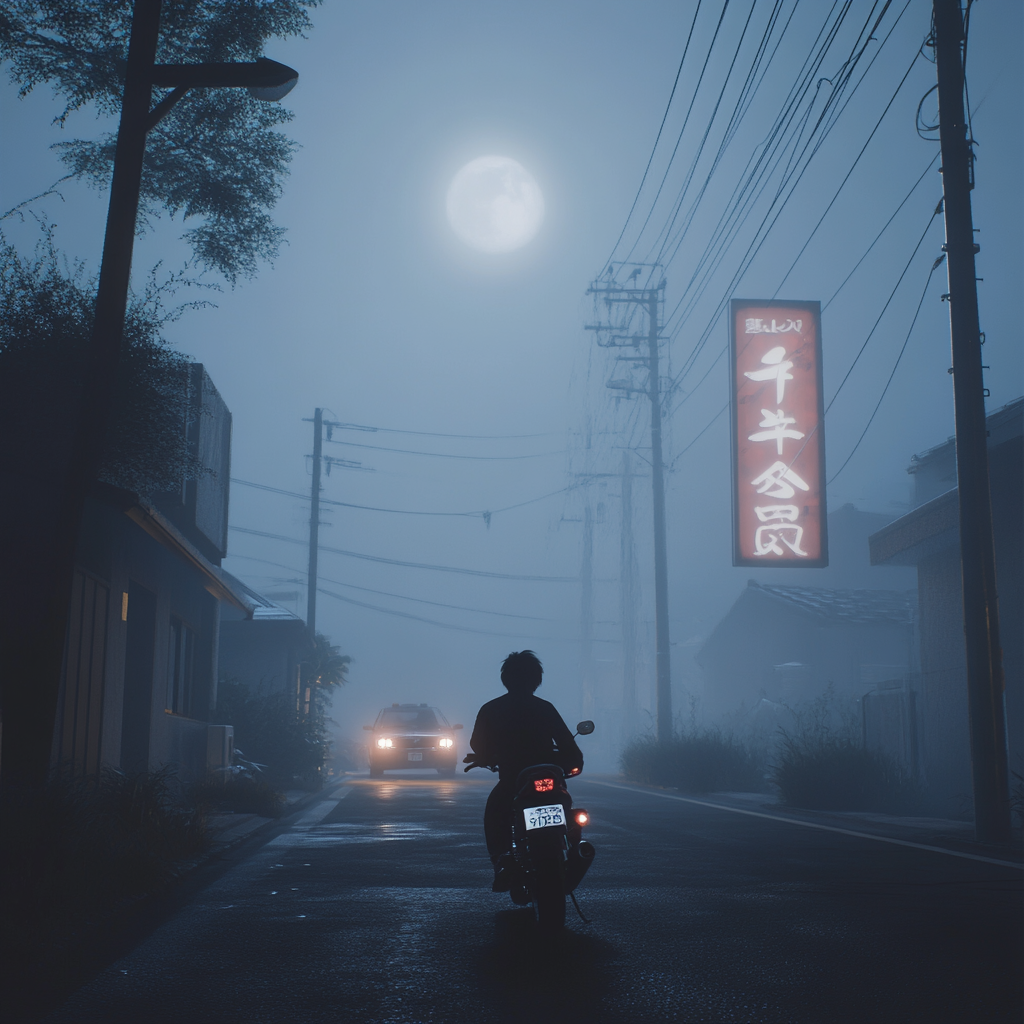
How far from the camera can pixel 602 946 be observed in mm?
6035

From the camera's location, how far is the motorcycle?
20.3ft

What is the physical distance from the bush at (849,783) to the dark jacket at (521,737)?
11186mm

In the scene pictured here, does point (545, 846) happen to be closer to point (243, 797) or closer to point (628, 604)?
point (243, 797)

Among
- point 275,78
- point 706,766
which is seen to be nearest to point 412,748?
point 706,766

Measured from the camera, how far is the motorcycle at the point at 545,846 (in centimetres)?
619

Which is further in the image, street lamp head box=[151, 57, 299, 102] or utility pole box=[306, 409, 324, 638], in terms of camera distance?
utility pole box=[306, 409, 324, 638]

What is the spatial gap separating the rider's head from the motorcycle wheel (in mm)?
1268

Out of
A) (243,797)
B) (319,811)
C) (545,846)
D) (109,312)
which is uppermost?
(109,312)

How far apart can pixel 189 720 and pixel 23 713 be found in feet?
38.5

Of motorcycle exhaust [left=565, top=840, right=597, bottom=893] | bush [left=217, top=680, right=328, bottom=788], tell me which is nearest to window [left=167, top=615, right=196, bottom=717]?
bush [left=217, top=680, right=328, bottom=788]

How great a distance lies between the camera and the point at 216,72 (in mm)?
9492

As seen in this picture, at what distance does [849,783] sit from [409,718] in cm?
1576

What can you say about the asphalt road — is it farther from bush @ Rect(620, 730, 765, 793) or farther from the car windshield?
the car windshield

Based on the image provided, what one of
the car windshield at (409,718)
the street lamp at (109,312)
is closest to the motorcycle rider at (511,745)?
the street lamp at (109,312)
